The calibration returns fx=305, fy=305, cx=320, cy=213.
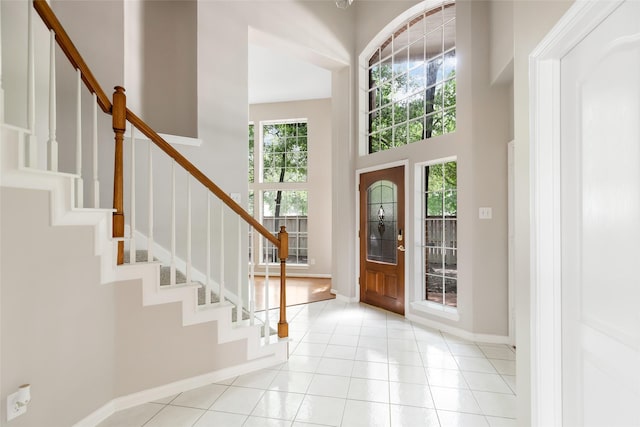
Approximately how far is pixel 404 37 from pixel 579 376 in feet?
14.1

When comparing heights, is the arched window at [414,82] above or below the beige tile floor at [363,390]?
above

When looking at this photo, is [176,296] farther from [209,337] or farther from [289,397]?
[289,397]

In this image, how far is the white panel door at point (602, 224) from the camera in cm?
102

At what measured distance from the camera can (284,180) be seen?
7195 millimetres

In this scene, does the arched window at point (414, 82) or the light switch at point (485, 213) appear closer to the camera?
the light switch at point (485, 213)

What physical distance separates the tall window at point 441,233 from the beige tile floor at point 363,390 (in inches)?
24.2

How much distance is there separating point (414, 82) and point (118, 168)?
3.60 meters

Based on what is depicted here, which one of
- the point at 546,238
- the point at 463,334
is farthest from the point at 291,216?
the point at 546,238

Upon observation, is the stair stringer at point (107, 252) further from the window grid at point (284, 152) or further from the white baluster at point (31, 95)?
the window grid at point (284, 152)

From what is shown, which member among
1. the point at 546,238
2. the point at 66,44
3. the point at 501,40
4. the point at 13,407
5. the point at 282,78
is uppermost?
the point at 282,78

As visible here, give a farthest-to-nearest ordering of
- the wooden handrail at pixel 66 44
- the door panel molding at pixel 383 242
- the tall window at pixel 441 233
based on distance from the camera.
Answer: the door panel molding at pixel 383 242
the tall window at pixel 441 233
the wooden handrail at pixel 66 44

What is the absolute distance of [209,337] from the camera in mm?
2375

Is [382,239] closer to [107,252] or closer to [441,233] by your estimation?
[441,233]

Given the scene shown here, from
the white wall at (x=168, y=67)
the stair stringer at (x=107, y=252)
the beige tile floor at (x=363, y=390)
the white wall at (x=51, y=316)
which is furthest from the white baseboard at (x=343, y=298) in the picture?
the white wall at (x=51, y=316)
